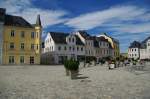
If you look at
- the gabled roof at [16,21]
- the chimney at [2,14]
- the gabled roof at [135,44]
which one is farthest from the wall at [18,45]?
the gabled roof at [135,44]

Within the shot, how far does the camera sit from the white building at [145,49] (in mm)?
107250

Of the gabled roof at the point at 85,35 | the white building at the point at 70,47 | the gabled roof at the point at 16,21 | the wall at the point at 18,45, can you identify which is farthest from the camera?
the gabled roof at the point at 85,35

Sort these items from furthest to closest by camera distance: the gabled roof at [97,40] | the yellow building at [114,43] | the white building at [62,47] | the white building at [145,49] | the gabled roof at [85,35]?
the white building at [145,49]
the yellow building at [114,43]
the gabled roof at [97,40]
the gabled roof at [85,35]
the white building at [62,47]

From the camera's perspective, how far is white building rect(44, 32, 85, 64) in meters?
68.0

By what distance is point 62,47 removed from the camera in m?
69.4

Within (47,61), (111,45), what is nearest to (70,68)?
(47,61)

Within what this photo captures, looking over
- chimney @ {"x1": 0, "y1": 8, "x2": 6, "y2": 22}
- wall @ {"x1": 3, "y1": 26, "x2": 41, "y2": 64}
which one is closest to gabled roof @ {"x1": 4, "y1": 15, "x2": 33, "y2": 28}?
wall @ {"x1": 3, "y1": 26, "x2": 41, "y2": 64}

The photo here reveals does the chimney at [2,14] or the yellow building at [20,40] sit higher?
the chimney at [2,14]

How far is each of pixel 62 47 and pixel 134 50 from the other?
54125mm

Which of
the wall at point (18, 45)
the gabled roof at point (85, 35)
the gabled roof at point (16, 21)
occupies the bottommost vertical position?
the wall at point (18, 45)

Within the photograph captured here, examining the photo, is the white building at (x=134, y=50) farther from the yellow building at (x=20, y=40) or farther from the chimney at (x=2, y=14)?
the chimney at (x=2, y=14)

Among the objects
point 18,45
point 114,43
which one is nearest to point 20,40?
point 18,45

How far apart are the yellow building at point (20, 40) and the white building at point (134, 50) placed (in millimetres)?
64236

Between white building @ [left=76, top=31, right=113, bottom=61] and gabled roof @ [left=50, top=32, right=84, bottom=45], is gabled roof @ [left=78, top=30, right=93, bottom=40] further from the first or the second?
gabled roof @ [left=50, top=32, right=84, bottom=45]
